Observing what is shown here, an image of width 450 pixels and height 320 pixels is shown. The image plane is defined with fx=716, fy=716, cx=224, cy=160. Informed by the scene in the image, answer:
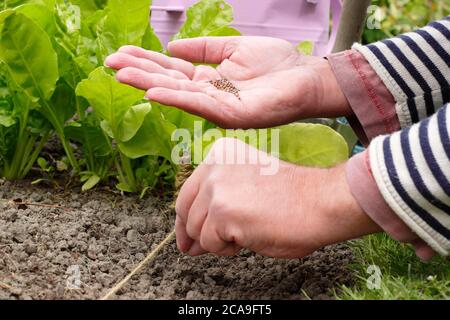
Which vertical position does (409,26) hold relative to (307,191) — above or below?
below

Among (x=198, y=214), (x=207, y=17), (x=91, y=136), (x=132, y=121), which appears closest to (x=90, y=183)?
(x=91, y=136)

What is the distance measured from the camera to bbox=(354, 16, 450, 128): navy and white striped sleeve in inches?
50.8

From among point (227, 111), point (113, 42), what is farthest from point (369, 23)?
point (227, 111)

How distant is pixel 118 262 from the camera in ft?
4.08

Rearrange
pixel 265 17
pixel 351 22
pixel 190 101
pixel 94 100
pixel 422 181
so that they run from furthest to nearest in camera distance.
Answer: pixel 265 17 < pixel 351 22 < pixel 94 100 < pixel 190 101 < pixel 422 181

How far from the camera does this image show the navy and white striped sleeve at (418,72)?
1.29 m

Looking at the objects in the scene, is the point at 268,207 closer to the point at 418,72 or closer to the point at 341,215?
the point at 341,215

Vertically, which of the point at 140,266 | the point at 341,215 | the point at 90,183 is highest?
the point at 341,215

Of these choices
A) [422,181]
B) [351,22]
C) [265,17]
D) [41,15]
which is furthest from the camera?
[265,17]

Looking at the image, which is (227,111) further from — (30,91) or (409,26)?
(409,26)

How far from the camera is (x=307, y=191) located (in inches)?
40.2

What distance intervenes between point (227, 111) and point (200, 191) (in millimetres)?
202

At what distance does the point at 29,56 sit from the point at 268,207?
0.69 meters

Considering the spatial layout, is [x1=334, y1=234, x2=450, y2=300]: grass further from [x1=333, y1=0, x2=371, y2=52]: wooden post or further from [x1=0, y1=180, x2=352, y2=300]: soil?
[x1=333, y1=0, x2=371, y2=52]: wooden post
